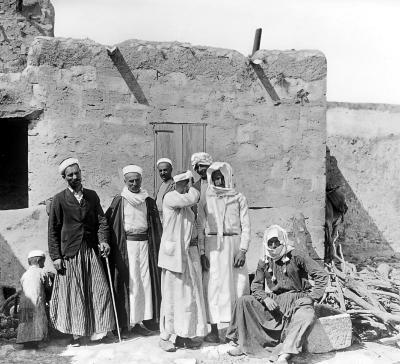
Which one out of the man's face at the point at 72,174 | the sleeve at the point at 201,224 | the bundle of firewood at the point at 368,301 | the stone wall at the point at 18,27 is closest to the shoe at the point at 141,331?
the sleeve at the point at 201,224

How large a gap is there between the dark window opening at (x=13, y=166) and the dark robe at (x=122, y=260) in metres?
4.30

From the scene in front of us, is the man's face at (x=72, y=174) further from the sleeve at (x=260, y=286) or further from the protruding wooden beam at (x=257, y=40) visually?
the protruding wooden beam at (x=257, y=40)

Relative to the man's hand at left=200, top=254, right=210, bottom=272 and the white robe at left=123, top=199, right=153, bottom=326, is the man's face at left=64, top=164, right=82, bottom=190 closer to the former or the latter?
the white robe at left=123, top=199, right=153, bottom=326

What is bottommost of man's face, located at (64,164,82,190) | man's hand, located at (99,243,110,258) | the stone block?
the stone block

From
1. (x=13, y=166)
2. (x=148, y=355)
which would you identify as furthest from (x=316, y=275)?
(x=13, y=166)

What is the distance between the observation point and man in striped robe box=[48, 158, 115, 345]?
16.8ft

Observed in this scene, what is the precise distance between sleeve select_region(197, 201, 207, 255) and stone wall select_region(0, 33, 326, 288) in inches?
62.9

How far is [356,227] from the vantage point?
10.5 meters

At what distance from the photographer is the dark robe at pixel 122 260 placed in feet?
17.5

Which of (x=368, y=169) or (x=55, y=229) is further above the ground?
(x=368, y=169)

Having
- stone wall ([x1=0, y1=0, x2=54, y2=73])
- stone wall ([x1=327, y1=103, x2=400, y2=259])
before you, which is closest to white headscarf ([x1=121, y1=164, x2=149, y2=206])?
stone wall ([x1=0, y1=0, x2=54, y2=73])

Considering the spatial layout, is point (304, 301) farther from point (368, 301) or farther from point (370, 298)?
point (368, 301)

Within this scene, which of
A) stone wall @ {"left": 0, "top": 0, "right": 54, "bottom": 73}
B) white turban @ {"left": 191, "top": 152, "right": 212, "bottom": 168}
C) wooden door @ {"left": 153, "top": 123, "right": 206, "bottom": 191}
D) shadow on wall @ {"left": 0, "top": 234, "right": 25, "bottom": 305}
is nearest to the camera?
white turban @ {"left": 191, "top": 152, "right": 212, "bottom": 168}

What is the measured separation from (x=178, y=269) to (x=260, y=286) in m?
0.72
